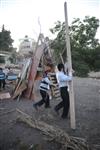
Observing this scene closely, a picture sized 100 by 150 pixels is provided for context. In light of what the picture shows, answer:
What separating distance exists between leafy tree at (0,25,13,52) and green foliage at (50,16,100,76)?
54.9 feet

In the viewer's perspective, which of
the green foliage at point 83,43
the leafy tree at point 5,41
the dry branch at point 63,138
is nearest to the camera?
the dry branch at point 63,138

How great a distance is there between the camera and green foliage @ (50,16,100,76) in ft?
128

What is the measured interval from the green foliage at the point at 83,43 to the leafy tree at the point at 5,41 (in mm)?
16738

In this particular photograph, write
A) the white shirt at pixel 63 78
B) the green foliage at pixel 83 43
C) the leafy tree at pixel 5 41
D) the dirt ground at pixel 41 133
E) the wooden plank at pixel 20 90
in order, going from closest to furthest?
the dirt ground at pixel 41 133, the white shirt at pixel 63 78, the wooden plank at pixel 20 90, the green foliage at pixel 83 43, the leafy tree at pixel 5 41

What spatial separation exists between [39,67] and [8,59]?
1655 inches

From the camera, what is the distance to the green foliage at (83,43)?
1537 inches

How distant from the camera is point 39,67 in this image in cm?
1360

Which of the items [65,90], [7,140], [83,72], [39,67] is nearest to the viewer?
[7,140]

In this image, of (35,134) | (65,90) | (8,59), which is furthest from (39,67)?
(8,59)

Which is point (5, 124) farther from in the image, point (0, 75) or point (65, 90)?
point (0, 75)

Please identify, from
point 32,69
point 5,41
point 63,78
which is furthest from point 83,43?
point 63,78

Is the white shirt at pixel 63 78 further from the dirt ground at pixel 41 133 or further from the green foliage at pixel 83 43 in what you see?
the green foliage at pixel 83 43

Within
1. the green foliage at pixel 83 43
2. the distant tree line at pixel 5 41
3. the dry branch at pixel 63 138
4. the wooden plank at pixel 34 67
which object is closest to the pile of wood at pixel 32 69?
the wooden plank at pixel 34 67

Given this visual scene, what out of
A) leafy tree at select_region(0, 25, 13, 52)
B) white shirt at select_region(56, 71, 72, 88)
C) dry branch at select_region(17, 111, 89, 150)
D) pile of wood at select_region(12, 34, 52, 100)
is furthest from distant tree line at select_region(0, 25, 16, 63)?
dry branch at select_region(17, 111, 89, 150)
